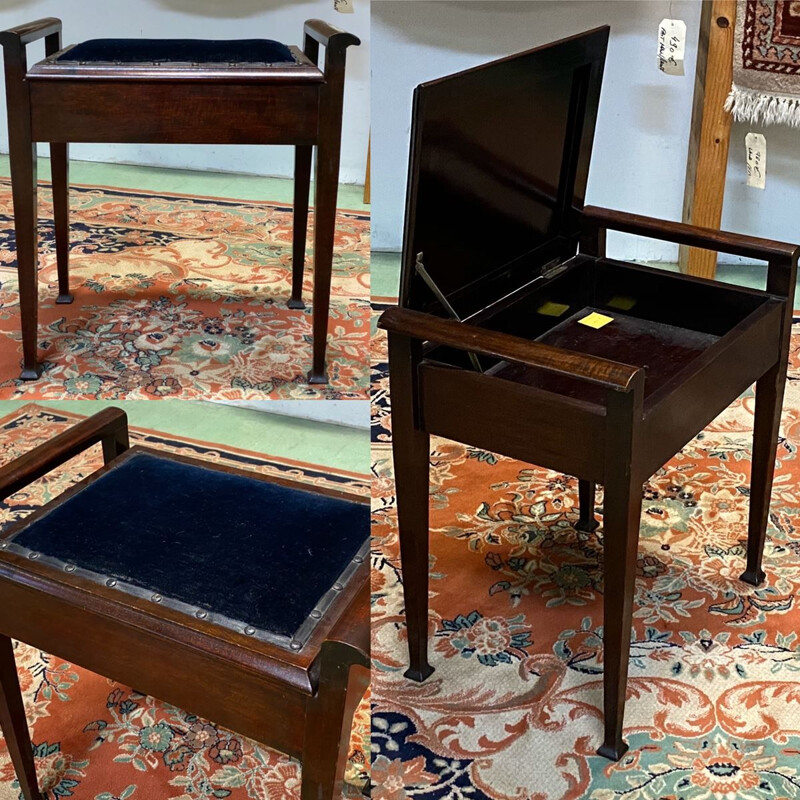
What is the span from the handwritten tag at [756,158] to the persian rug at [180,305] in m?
0.98

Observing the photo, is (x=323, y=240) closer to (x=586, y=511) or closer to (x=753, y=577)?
(x=586, y=511)

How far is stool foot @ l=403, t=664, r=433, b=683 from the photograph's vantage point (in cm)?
149

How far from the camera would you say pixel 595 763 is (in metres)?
1.35

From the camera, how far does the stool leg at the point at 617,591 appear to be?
1237mm

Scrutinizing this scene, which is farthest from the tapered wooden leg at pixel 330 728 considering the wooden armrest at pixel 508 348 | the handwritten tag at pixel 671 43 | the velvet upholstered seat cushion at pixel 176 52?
the handwritten tag at pixel 671 43

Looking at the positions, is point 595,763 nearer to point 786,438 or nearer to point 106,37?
point 786,438

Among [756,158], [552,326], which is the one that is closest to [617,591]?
[552,326]

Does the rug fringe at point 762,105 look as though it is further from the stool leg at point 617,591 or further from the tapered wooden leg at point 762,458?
the stool leg at point 617,591

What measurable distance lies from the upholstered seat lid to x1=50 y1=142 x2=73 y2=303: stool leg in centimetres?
95

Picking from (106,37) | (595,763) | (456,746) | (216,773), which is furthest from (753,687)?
(106,37)

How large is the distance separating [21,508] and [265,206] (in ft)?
2.98

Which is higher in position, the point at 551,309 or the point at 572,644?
the point at 551,309

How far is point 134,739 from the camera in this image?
1419 mm

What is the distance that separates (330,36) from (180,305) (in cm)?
73
